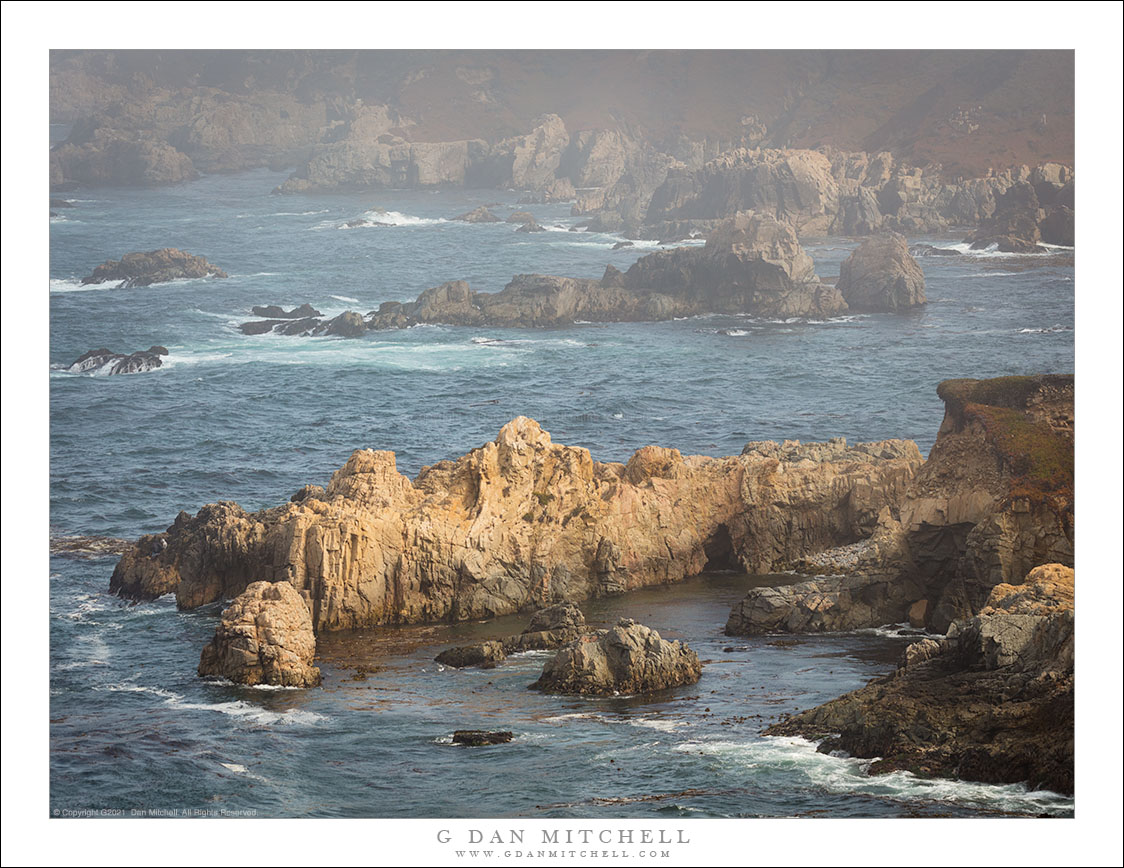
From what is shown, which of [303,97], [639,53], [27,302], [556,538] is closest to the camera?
[27,302]

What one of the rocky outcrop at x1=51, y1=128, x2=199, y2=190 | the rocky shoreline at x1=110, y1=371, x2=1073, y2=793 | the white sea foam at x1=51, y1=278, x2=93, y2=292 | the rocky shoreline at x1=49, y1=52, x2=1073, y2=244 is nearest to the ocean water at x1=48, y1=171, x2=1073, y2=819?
the white sea foam at x1=51, y1=278, x2=93, y2=292

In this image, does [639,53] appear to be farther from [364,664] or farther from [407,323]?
[364,664]

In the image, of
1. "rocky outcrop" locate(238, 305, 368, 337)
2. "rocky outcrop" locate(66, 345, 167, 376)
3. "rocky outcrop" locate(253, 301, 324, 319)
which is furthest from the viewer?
"rocky outcrop" locate(238, 305, 368, 337)

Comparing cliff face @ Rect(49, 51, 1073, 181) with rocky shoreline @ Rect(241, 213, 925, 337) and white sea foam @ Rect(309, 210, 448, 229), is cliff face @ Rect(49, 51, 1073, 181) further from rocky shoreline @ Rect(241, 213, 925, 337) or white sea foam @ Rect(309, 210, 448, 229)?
rocky shoreline @ Rect(241, 213, 925, 337)

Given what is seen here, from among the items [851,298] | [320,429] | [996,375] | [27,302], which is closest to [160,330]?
[320,429]

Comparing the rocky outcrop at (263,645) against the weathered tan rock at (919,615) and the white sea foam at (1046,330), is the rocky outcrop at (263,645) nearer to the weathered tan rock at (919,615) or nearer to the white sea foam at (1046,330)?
the weathered tan rock at (919,615)

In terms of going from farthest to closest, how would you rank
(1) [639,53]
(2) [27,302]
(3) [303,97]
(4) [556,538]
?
(4) [556,538]
(3) [303,97]
(1) [639,53]
(2) [27,302]
